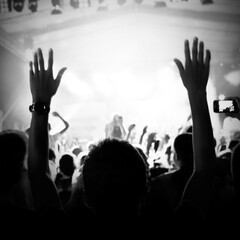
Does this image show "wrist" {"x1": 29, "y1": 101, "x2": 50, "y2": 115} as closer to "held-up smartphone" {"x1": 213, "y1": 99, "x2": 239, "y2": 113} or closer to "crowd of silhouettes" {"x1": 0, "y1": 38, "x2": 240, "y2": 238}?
"crowd of silhouettes" {"x1": 0, "y1": 38, "x2": 240, "y2": 238}

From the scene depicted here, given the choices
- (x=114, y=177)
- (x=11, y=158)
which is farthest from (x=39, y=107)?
(x=114, y=177)

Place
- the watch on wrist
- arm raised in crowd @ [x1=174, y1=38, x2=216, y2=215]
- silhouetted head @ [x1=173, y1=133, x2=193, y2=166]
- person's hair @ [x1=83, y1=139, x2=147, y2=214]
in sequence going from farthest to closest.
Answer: silhouetted head @ [x1=173, y1=133, x2=193, y2=166]
the watch on wrist
arm raised in crowd @ [x1=174, y1=38, x2=216, y2=215]
person's hair @ [x1=83, y1=139, x2=147, y2=214]

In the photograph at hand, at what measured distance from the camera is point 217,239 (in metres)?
1.26

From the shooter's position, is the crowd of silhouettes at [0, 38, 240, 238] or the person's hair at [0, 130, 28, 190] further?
the person's hair at [0, 130, 28, 190]

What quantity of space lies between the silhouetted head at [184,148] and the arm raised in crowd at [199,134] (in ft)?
2.86

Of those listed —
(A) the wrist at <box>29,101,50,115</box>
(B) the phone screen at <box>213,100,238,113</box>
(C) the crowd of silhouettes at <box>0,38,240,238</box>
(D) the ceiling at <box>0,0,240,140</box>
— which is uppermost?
(D) the ceiling at <box>0,0,240,140</box>

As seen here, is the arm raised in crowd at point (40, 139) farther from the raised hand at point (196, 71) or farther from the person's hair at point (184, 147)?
the person's hair at point (184, 147)

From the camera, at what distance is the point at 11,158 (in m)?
1.14

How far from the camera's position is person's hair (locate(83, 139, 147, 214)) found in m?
0.90

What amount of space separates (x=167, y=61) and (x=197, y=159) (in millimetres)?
10916

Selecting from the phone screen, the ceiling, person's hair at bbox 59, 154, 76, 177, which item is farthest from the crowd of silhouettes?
the ceiling

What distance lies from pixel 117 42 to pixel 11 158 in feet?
32.0

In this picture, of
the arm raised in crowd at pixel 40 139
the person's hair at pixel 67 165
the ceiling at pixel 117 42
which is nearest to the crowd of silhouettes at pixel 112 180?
the arm raised in crowd at pixel 40 139

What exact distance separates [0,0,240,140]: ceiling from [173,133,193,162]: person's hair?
6540mm
